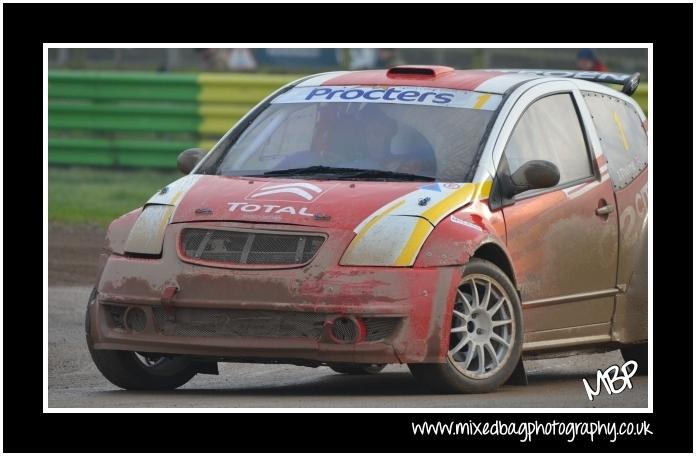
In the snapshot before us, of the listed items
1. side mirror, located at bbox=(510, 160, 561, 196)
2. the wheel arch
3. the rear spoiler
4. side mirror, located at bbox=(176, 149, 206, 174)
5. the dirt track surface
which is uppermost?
the rear spoiler

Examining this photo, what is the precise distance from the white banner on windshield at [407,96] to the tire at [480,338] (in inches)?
44.2

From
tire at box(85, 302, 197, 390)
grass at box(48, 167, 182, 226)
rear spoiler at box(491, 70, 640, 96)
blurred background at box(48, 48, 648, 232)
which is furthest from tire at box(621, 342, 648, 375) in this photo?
blurred background at box(48, 48, 648, 232)

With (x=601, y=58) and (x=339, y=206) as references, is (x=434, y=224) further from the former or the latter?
(x=601, y=58)

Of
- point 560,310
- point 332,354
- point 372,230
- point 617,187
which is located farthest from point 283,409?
point 617,187

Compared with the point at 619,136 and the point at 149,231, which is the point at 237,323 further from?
the point at 619,136

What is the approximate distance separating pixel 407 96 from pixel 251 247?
1.53 meters

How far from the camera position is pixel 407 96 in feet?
29.2

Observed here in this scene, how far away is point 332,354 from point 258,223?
752mm

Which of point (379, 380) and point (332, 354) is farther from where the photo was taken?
point (379, 380)

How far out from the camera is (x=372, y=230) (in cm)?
778

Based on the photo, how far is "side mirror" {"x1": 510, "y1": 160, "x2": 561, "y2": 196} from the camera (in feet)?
27.7

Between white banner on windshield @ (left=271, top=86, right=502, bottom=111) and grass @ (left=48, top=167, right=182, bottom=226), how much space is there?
27.1ft

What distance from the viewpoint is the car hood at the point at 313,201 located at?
7.88m

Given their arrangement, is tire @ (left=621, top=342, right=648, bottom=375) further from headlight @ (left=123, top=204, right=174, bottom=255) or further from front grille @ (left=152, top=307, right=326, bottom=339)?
headlight @ (left=123, top=204, right=174, bottom=255)
